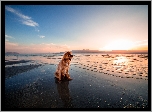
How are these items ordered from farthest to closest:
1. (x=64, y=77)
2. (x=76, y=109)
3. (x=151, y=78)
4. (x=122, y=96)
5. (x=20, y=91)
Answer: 1. (x=64, y=77)
2. (x=20, y=91)
3. (x=122, y=96)
4. (x=151, y=78)
5. (x=76, y=109)

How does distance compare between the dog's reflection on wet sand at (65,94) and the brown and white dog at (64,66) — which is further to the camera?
the brown and white dog at (64,66)

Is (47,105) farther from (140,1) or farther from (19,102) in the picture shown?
(140,1)

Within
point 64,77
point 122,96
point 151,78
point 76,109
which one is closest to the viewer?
point 76,109

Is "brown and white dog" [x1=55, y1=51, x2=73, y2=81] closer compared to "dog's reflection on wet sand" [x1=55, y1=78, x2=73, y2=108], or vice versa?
"dog's reflection on wet sand" [x1=55, y1=78, x2=73, y2=108]

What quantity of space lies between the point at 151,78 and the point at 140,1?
239 centimetres

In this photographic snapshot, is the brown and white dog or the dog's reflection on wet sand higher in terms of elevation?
the brown and white dog

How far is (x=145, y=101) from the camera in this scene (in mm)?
4320

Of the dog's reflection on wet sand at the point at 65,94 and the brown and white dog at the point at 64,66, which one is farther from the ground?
the brown and white dog at the point at 64,66

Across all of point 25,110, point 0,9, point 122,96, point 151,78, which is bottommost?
point 25,110

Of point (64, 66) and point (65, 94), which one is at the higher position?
point (64, 66)

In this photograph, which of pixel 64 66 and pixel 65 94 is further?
pixel 64 66

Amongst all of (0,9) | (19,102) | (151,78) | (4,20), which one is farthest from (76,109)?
(0,9)

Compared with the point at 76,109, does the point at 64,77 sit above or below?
above

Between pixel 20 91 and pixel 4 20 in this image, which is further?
pixel 20 91
